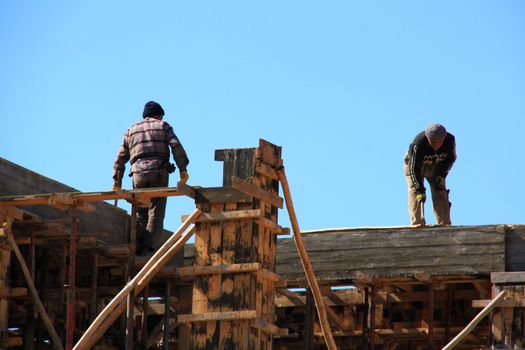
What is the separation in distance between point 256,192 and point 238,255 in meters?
0.77

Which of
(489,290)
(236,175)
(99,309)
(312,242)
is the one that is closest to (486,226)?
(489,290)

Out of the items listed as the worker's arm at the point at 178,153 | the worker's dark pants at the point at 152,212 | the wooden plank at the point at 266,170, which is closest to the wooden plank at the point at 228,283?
the wooden plank at the point at 266,170

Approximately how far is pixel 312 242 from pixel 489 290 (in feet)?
8.33

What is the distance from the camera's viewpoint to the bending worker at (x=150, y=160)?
23.3 meters

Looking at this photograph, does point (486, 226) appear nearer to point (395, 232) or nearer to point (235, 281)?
point (395, 232)

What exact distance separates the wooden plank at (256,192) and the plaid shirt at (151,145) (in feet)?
9.52

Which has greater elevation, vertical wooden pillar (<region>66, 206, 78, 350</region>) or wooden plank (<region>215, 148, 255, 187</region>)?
wooden plank (<region>215, 148, 255, 187</region>)

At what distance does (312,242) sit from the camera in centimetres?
2372

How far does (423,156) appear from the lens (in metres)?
24.8

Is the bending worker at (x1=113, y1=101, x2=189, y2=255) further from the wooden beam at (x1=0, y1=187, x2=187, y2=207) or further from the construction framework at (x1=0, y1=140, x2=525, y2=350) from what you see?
the wooden beam at (x1=0, y1=187, x2=187, y2=207)

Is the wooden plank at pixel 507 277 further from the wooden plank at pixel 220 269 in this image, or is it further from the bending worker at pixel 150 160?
the bending worker at pixel 150 160

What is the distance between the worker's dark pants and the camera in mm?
23312

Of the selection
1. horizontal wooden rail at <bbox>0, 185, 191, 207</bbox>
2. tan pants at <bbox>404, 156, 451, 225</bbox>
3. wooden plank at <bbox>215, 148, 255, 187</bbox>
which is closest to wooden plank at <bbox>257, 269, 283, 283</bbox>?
wooden plank at <bbox>215, 148, 255, 187</bbox>

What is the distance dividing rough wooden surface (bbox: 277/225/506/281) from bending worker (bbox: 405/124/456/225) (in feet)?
4.94
